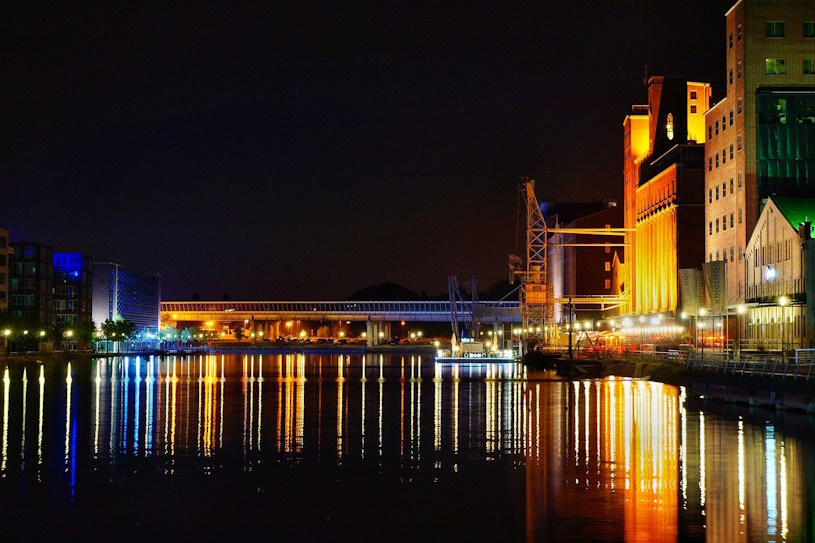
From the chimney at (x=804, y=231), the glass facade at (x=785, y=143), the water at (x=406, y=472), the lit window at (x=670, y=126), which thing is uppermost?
the lit window at (x=670, y=126)

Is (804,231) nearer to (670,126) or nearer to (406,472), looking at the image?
(406,472)

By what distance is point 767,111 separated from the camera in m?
89.8

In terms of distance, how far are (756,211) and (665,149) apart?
42715mm

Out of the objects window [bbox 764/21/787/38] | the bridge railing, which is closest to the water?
the bridge railing

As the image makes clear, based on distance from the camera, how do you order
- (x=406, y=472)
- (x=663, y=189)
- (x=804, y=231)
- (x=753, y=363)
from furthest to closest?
(x=663, y=189), (x=804, y=231), (x=753, y=363), (x=406, y=472)

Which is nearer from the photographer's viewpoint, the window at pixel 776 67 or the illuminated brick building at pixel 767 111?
the illuminated brick building at pixel 767 111

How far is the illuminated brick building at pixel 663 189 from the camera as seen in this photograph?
111 m

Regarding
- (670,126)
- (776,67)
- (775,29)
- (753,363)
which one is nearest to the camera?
(753,363)

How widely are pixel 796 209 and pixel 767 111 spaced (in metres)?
14.4

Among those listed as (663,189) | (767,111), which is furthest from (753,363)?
(663,189)

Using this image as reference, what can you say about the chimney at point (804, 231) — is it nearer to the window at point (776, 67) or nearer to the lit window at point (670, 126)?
the window at point (776, 67)

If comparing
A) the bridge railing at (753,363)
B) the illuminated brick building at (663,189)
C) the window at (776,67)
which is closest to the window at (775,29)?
the window at (776,67)

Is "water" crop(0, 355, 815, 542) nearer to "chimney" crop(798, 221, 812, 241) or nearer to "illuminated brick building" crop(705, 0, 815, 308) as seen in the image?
"chimney" crop(798, 221, 812, 241)

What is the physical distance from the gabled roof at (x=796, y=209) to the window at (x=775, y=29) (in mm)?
17454
